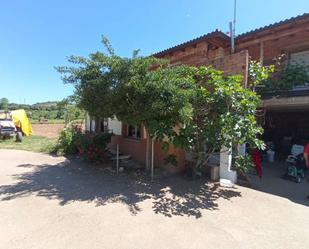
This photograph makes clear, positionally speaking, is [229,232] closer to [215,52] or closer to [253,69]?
[253,69]

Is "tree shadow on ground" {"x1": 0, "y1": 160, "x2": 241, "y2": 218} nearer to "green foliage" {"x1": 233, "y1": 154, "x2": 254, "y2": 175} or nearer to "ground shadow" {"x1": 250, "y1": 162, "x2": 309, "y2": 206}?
"green foliage" {"x1": 233, "y1": 154, "x2": 254, "y2": 175}

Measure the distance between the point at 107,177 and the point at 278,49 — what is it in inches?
325

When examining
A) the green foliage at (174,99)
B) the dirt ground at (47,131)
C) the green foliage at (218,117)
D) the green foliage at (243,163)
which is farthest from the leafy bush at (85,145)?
the dirt ground at (47,131)

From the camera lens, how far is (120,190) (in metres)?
6.66

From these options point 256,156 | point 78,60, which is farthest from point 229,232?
point 78,60

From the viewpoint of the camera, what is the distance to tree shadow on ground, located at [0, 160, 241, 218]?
5688 millimetres

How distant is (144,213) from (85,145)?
5901 millimetres

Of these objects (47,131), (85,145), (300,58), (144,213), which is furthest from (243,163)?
(47,131)

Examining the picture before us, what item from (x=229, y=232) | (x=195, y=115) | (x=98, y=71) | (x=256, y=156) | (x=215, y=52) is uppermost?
(x=215, y=52)

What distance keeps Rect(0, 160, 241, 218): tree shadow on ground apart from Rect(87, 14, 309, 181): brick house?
5.48 feet

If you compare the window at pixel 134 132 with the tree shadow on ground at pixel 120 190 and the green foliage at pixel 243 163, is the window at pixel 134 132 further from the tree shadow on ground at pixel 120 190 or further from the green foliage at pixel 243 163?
the green foliage at pixel 243 163

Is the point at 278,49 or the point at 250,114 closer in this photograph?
the point at 250,114

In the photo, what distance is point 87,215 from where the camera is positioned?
195 inches

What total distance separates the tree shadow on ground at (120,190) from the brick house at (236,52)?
1.67 metres
